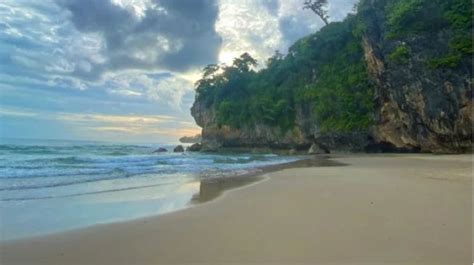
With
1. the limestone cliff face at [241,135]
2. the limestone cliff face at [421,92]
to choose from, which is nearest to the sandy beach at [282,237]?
the limestone cliff face at [421,92]

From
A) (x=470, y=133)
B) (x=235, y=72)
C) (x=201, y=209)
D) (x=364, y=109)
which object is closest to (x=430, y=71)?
(x=470, y=133)

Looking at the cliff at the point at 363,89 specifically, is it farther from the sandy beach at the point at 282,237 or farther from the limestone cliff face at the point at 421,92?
the sandy beach at the point at 282,237

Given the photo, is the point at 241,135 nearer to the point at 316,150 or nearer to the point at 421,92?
the point at 316,150

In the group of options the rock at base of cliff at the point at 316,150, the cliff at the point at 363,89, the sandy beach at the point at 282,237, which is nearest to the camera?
the sandy beach at the point at 282,237

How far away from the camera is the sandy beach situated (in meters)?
3.72

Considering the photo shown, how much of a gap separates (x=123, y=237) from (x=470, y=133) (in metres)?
25.6

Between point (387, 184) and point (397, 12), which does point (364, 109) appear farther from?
point (387, 184)

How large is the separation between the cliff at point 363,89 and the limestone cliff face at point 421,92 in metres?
0.07

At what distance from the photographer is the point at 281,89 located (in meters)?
41.9

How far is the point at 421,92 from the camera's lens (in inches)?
955

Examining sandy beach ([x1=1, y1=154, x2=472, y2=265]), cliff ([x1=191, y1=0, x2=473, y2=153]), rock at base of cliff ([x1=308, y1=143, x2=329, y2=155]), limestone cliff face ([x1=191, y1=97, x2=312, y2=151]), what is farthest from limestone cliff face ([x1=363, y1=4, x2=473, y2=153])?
sandy beach ([x1=1, y1=154, x2=472, y2=265])

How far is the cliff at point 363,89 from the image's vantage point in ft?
75.6

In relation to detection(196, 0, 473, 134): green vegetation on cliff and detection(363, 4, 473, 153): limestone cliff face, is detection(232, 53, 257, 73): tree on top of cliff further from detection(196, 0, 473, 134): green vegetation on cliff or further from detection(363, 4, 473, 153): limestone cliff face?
detection(363, 4, 473, 153): limestone cliff face

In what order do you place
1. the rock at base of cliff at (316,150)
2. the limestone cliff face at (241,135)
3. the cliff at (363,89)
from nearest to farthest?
the cliff at (363,89)
the rock at base of cliff at (316,150)
the limestone cliff face at (241,135)
